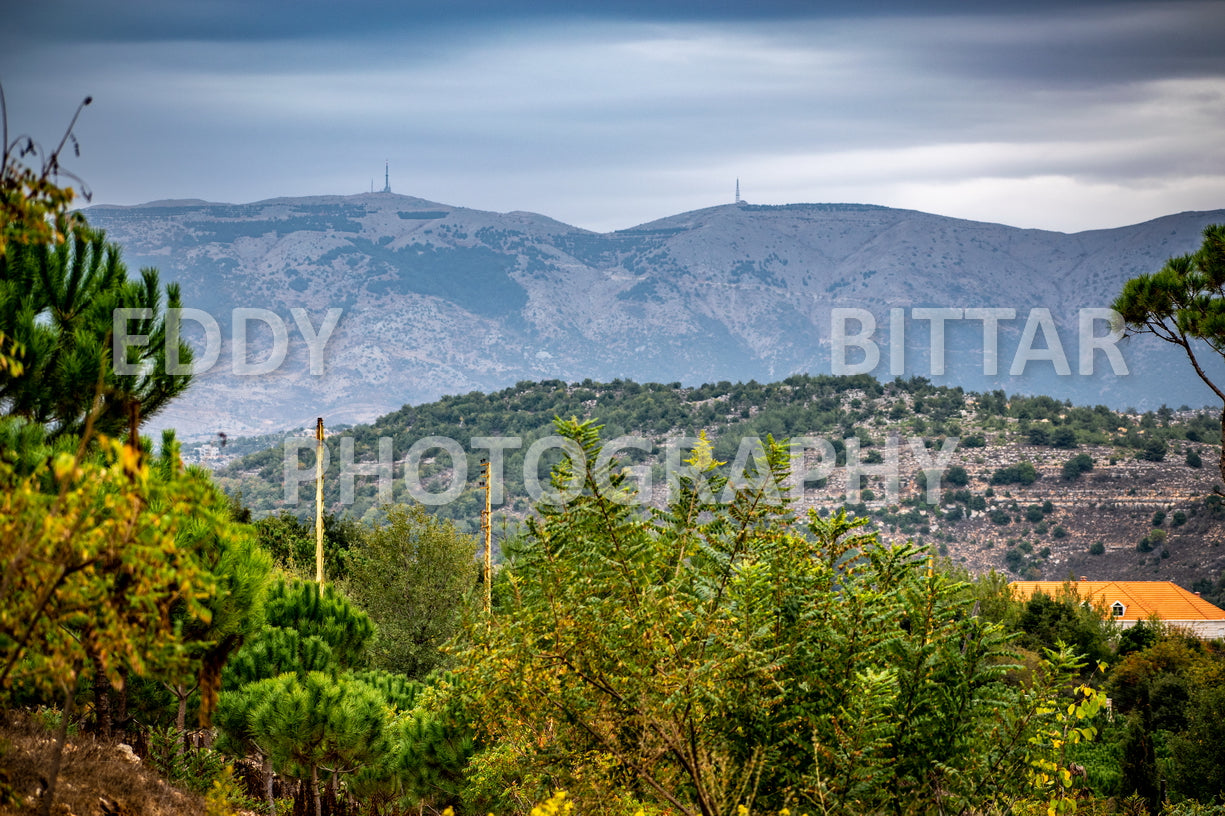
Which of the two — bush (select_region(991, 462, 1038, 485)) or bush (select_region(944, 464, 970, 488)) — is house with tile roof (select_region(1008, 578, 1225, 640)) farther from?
bush (select_region(991, 462, 1038, 485))

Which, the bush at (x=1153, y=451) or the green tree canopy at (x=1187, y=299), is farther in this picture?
the bush at (x=1153, y=451)

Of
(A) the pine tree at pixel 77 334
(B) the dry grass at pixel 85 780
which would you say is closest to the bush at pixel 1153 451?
(A) the pine tree at pixel 77 334

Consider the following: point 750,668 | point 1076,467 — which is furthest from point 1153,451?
point 750,668

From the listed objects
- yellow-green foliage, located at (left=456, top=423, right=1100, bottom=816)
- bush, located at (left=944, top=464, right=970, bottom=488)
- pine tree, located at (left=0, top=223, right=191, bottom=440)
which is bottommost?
bush, located at (left=944, top=464, right=970, bottom=488)

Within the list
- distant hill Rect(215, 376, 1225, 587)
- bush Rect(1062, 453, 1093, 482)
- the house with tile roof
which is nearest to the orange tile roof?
the house with tile roof

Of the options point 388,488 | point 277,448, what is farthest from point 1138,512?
point 277,448

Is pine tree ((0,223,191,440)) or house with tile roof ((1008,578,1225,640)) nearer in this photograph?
pine tree ((0,223,191,440))

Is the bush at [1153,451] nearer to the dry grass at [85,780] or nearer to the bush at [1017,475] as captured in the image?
the bush at [1017,475]
